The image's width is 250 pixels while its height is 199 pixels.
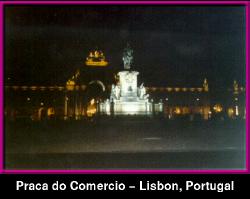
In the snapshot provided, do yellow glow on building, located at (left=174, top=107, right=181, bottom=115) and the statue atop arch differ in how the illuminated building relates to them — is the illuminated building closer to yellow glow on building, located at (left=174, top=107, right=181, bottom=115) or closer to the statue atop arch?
yellow glow on building, located at (left=174, top=107, right=181, bottom=115)

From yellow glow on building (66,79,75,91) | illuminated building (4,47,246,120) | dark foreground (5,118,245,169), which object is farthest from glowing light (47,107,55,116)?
dark foreground (5,118,245,169)

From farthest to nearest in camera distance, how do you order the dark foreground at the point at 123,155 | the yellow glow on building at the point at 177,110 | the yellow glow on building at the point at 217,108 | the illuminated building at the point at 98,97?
1. the yellow glow on building at the point at 177,110
2. the yellow glow on building at the point at 217,108
3. the illuminated building at the point at 98,97
4. the dark foreground at the point at 123,155

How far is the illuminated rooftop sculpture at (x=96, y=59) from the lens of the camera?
3660 inches

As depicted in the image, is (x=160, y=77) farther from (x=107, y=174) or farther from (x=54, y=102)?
(x=107, y=174)

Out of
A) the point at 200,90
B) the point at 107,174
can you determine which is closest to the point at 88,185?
the point at 107,174

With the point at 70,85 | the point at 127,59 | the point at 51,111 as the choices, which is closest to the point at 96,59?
the point at 70,85

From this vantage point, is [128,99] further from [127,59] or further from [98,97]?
[98,97]

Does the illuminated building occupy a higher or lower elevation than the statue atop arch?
lower

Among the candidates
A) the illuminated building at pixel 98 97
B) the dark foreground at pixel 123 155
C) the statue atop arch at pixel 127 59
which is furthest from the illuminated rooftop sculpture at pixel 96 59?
the dark foreground at pixel 123 155

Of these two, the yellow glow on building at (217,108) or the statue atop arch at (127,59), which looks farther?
the yellow glow on building at (217,108)

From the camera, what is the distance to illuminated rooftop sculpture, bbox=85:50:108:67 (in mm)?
92969

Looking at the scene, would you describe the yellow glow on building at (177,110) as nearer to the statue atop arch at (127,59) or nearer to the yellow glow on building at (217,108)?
the yellow glow on building at (217,108)

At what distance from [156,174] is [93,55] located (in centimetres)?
9114

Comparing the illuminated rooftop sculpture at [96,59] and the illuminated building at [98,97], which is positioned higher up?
the illuminated rooftop sculpture at [96,59]
